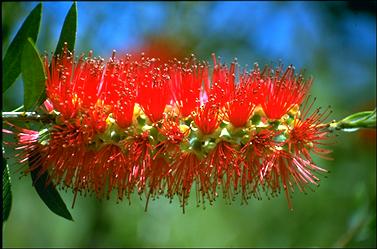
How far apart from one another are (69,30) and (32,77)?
0.26m

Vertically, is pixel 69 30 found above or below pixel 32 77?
above

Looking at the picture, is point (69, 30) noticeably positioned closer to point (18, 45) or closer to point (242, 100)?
point (18, 45)

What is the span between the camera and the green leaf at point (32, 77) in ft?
7.47

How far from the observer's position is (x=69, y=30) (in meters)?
2.51

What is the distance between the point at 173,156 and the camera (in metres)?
2.60

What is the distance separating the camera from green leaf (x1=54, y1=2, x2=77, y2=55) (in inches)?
97.3

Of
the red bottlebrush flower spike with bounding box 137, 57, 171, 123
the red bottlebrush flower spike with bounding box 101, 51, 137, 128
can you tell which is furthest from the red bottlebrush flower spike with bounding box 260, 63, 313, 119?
the red bottlebrush flower spike with bounding box 101, 51, 137, 128

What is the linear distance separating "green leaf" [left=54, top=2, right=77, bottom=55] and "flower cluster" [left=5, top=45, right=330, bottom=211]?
4cm

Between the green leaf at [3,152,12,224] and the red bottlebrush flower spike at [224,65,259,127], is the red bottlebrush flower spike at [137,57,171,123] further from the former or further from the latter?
the green leaf at [3,152,12,224]

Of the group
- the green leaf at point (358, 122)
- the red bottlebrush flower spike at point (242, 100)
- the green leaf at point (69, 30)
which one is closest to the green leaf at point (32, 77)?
the green leaf at point (69, 30)

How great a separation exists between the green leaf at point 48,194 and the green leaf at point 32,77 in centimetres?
25

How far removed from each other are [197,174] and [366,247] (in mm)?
1823

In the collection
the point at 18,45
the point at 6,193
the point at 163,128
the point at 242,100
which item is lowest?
the point at 6,193

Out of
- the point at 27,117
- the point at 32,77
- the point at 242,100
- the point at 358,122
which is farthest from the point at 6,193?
the point at 358,122
